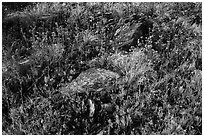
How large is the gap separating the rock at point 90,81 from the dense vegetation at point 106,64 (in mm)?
89

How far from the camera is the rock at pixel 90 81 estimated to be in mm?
4699

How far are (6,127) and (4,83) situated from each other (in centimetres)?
72

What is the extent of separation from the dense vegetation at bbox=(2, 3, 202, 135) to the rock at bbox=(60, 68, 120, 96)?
89 millimetres

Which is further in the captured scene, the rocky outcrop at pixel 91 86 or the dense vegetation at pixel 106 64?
the rocky outcrop at pixel 91 86

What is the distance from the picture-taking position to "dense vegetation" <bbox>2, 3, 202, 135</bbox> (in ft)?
14.4

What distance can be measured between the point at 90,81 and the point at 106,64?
0.54m

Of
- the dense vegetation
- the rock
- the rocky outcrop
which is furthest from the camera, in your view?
the rock

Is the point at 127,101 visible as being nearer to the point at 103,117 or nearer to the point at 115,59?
the point at 103,117

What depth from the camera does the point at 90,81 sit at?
481 cm

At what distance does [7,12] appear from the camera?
6387 mm

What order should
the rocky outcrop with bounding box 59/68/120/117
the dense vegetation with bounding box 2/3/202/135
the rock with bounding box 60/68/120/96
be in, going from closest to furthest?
the dense vegetation with bounding box 2/3/202/135 → the rocky outcrop with bounding box 59/68/120/117 → the rock with bounding box 60/68/120/96

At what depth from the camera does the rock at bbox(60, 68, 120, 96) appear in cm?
470

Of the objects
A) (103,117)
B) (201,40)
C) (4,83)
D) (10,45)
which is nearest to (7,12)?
(10,45)

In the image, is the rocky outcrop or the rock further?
the rock
